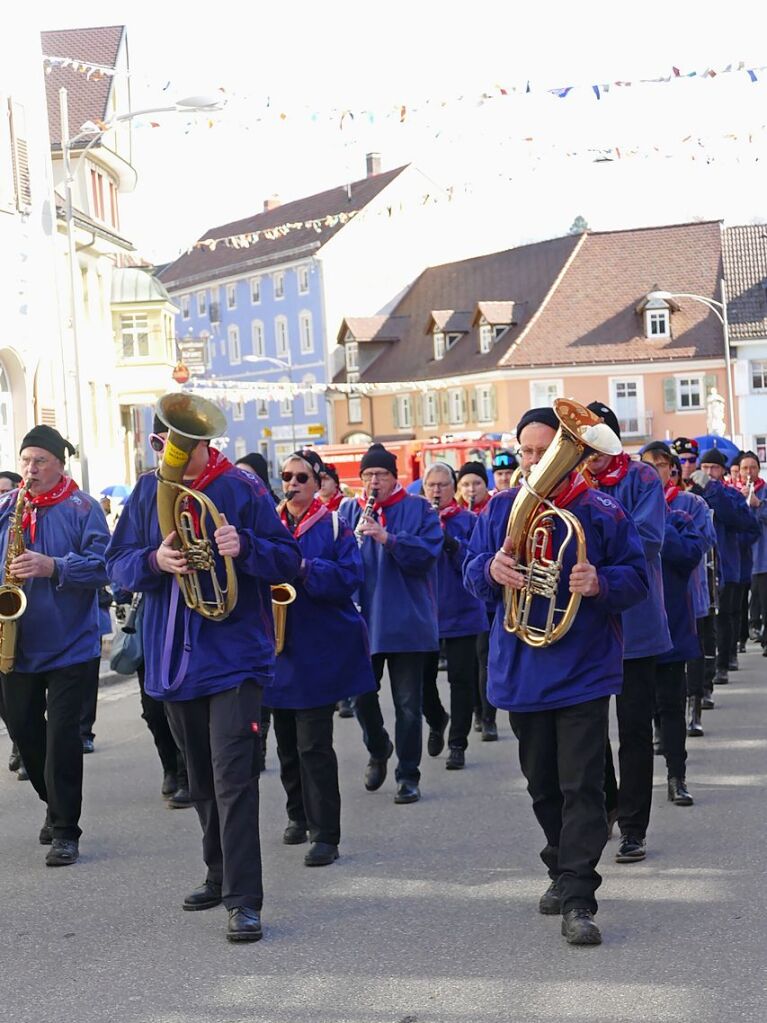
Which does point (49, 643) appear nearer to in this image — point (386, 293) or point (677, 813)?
point (677, 813)

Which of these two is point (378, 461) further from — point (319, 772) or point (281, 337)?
point (281, 337)

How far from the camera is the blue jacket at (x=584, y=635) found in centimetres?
639

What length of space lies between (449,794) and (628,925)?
10.8ft

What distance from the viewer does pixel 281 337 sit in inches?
3209

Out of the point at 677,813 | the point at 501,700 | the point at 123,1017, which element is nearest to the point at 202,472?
the point at 501,700

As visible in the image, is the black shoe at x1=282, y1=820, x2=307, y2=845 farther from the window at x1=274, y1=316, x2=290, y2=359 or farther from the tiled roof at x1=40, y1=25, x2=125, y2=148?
the window at x1=274, y1=316, x2=290, y2=359

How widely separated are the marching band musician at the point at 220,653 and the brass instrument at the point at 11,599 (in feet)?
4.32

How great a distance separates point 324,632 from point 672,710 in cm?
190

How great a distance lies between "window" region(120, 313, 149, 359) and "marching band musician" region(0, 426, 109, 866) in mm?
41769

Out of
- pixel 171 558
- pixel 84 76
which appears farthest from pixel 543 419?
pixel 84 76

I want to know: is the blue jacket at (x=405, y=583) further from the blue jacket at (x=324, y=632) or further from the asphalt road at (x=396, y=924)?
the blue jacket at (x=324, y=632)

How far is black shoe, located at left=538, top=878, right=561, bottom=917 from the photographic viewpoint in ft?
21.6

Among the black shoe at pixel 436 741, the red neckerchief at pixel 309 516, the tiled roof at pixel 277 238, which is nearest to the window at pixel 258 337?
the tiled roof at pixel 277 238

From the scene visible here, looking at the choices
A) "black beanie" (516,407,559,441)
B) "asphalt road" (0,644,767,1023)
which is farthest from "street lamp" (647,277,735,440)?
"black beanie" (516,407,559,441)
